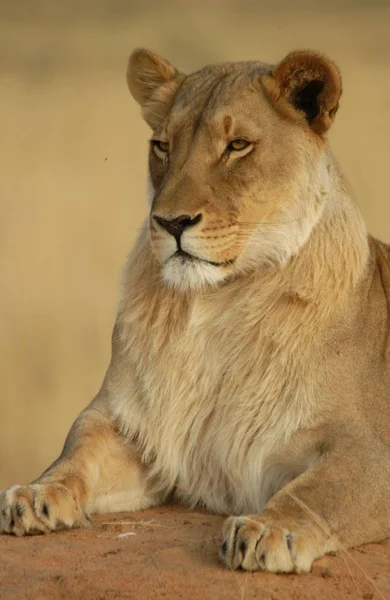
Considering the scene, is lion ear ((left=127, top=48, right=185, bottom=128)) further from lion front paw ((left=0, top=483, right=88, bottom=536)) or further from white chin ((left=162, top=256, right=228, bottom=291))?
lion front paw ((left=0, top=483, right=88, bottom=536))

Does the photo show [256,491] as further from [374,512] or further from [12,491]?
[12,491]

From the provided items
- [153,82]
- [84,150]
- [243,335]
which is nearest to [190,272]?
[243,335]

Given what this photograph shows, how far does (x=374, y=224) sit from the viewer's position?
8406mm

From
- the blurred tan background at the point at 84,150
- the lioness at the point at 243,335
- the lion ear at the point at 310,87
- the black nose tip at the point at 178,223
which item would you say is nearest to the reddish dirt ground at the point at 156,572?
the lioness at the point at 243,335

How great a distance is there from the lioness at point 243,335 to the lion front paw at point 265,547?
28 cm

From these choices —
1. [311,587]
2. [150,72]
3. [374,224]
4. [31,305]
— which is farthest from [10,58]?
[311,587]

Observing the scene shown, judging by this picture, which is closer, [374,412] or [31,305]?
[374,412]

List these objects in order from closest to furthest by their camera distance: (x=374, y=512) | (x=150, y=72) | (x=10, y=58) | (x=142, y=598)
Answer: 1. (x=142, y=598)
2. (x=374, y=512)
3. (x=150, y=72)
4. (x=10, y=58)

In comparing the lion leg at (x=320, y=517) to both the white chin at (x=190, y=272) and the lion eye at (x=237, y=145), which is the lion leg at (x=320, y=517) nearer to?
the white chin at (x=190, y=272)

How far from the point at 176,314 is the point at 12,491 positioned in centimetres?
73

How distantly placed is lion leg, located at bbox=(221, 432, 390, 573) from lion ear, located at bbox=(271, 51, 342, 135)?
95 centimetres

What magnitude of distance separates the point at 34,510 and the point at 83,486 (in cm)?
28

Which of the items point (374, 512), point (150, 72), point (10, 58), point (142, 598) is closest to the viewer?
point (142, 598)

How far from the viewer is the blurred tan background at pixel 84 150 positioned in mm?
8344
